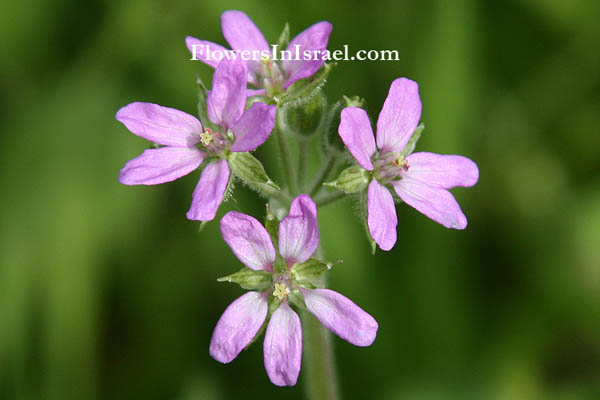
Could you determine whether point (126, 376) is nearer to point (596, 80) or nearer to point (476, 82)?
point (476, 82)

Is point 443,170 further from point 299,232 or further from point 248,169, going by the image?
point 248,169

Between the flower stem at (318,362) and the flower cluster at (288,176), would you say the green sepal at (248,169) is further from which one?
the flower stem at (318,362)

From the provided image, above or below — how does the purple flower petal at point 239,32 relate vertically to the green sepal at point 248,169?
above

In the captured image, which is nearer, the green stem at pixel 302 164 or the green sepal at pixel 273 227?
the green sepal at pixel 273 227

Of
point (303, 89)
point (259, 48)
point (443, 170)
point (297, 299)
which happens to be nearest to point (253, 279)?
point (297, 299)

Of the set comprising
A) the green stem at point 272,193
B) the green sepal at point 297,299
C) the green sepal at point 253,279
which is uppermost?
the green stem at point 272,193

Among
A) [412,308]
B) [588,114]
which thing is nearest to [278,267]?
[412,308]

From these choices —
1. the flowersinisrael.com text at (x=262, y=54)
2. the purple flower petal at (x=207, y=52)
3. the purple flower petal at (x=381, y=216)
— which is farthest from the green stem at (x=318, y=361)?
the purple flower petal at (x=207, y=52)

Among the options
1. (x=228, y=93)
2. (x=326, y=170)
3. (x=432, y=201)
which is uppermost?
(x=228, y=93)
